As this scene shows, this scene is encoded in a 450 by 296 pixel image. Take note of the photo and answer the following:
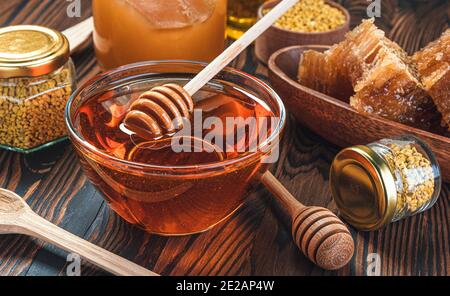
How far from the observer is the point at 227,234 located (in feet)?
3.35

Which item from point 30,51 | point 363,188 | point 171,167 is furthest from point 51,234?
point 363,188

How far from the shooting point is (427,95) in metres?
1.12

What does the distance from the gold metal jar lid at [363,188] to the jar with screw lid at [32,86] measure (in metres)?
0.46

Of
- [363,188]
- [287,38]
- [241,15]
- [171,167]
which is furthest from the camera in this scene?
[241,15]

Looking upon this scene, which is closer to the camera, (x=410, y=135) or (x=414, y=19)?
(x=410, y=135)

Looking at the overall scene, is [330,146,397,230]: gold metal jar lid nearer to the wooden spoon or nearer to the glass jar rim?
the glass jar rim

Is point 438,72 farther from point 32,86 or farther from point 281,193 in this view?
point 32,86

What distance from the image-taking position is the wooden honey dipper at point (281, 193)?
3.07 ft

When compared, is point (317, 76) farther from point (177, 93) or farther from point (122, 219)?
point (122, 219)

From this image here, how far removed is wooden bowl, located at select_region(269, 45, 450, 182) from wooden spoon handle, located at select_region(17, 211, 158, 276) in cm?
42

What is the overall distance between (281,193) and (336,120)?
18 cm

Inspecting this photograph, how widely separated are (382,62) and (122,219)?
47cm

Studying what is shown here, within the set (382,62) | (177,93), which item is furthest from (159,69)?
(382,62)

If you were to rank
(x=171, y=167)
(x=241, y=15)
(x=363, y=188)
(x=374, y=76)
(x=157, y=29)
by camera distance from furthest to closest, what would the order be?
(x=241, y=15) → (x=157, y=29) → (x=374, y=76) → (x=363, y=188) → (x=171, y=167)
